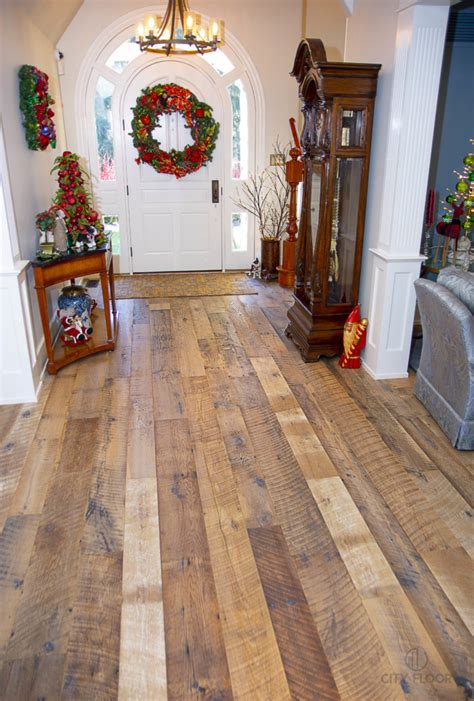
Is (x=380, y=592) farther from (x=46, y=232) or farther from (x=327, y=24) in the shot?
(x=327, y=24)

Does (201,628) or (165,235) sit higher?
(165,235)

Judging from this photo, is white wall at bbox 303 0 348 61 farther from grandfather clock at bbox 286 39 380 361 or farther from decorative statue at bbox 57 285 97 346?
decorative statue at bbox 57 285 97 346

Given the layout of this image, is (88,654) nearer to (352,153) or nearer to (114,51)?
(352,153)

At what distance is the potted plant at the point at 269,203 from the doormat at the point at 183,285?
1.22 ft

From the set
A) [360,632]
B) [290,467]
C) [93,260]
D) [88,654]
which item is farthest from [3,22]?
[360,632]

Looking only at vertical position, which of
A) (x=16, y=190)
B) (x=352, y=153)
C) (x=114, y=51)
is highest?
(x=114, y=51)

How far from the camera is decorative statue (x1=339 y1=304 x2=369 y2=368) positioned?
4.14 m

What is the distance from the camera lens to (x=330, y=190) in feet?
13.1

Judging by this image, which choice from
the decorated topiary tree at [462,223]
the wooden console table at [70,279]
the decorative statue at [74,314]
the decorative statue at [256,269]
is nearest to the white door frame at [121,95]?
the decorative statue at [256,269]

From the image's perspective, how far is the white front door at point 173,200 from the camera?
20.6ft

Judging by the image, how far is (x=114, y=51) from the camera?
612 centimetres

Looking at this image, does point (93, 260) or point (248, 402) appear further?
point (93, 260)

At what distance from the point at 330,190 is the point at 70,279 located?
1.99m

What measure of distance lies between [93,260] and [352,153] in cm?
200
